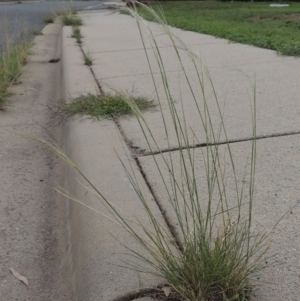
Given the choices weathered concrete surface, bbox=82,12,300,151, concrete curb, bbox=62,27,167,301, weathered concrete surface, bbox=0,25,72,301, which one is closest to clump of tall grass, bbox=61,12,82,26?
weathered concrete surface, bbox=82,12,300,151

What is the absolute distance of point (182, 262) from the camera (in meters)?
1.78

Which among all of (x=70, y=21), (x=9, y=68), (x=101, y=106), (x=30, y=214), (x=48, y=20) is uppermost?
(x=101, y=106)

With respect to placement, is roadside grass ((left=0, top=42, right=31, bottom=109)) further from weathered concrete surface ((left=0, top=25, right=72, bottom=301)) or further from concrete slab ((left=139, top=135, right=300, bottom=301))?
concrete slab ((left=139, top=135, right=300, bottom=301))

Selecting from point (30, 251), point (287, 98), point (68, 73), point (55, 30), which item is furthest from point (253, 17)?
point (30, 251)

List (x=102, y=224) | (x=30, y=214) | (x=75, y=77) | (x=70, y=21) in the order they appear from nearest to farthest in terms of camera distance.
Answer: (x=102, y=224) → (x=30, y=214) → (x=75, y=77) → (x=70, y=21)

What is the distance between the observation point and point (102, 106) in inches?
158

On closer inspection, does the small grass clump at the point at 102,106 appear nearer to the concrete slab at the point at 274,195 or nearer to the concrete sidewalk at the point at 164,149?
the concrete sidewalk at the point at 164,149

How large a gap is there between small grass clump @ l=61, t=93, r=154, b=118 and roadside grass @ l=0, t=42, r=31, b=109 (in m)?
0.89

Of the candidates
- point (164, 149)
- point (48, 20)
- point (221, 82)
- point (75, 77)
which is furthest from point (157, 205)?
point (48, 20)

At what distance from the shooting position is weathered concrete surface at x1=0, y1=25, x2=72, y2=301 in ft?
7.60

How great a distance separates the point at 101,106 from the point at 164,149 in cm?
105

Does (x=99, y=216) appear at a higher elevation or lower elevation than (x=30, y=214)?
higher

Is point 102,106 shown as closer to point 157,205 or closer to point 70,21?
point 157,205

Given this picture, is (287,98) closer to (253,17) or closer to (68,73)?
(68,73)
